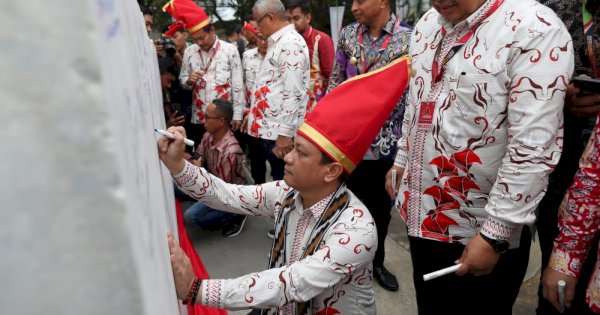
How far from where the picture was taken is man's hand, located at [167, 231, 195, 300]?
81 cm

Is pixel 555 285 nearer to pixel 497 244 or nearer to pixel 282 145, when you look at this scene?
pixel 497 244

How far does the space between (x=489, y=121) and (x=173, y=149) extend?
790mm

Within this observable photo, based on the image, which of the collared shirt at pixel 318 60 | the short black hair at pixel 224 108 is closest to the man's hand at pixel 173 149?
the short black hair at pixel 224 108

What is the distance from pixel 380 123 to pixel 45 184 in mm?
1123

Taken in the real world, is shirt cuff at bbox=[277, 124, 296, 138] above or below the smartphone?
below

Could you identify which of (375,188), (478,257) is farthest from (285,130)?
(478,257)

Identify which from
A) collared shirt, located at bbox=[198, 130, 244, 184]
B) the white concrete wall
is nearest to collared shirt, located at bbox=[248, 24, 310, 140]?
collared shirt, located at bbox=[198, 130, 244, 184]

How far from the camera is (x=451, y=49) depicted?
1.22 m

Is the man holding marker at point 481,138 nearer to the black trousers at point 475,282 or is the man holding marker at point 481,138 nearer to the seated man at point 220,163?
the black trousers at point 475,282

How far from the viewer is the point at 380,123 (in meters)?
1.30

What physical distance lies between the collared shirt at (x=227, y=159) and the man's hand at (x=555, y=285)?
2.20 meters

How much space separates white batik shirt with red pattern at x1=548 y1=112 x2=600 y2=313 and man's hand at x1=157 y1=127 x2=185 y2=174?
954 mm

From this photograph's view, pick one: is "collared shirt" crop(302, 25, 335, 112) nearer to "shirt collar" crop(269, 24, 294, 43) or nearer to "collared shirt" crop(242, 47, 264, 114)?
"collared shirt" crop(242, 47, 264, 114)

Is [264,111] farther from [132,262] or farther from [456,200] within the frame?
[132,262]
